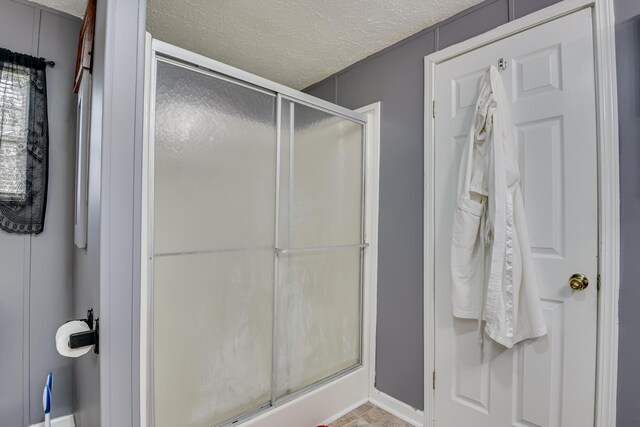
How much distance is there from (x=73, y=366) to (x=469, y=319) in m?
2.26

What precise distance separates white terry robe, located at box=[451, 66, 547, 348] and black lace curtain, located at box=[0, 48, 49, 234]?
231 cm

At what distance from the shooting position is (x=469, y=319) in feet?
5.52

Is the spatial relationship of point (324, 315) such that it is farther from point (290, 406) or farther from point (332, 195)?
point (332, 195)

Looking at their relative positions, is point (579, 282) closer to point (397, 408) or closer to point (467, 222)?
point (467, 222)

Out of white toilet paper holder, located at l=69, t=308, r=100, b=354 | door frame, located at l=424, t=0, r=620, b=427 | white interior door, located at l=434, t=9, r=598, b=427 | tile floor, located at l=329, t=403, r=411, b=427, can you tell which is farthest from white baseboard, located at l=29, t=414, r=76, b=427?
door frame, located at l=424, t=0, r=620, b=427

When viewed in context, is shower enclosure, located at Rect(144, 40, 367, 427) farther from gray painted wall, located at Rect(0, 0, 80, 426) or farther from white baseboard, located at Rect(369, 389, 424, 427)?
gray painted wall, located at Rect(0, 0, 80, 426)

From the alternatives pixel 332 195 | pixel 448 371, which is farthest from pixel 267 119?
pixel 448 371

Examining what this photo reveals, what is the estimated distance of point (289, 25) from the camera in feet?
6.13

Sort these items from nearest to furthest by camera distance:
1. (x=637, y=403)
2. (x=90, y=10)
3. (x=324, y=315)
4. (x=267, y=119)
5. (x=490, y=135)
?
(x=637, y=403), (x=90, y=10), (x=490, y=135), (x=267, y=119), (x=324, y=315)

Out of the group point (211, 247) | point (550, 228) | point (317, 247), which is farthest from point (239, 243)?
point (550, 228)

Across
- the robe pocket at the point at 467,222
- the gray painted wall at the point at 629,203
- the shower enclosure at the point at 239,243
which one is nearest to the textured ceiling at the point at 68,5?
the shower enclosure at the point at 239,243

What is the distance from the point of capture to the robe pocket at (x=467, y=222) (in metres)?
1.59

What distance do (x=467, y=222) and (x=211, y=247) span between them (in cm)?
128

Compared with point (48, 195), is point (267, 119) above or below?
above
